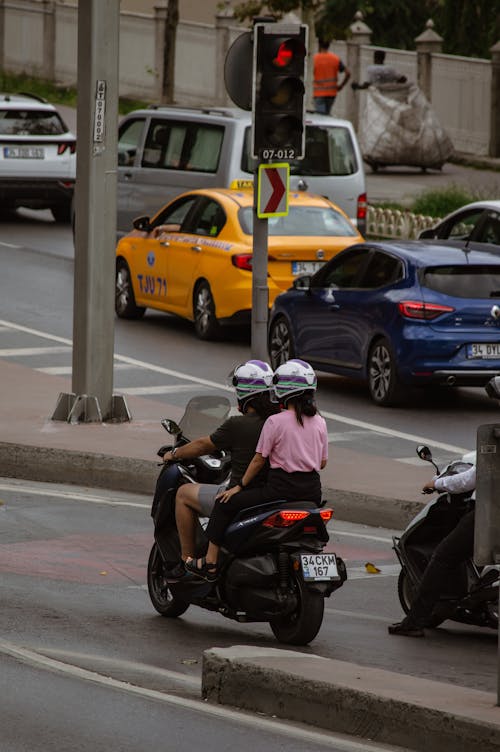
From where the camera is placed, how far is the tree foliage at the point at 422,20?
159 ft

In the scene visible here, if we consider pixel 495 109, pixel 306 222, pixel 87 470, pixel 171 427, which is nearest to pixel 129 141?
pixel 306 222

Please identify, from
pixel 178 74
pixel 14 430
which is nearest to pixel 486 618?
pixel 14 430

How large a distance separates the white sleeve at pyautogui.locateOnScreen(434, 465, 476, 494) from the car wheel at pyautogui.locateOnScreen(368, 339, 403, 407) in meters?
7.51

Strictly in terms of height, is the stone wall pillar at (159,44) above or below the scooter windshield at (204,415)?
above

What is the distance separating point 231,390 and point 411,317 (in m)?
1.91

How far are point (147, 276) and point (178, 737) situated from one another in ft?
48.0

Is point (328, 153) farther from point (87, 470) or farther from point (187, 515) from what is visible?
point (187, 515)

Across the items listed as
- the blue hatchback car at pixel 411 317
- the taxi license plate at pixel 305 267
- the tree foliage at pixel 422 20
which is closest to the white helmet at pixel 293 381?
the blue hatchback car at pixel 411 317

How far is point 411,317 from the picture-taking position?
669 inches

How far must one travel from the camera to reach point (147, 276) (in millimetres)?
21797

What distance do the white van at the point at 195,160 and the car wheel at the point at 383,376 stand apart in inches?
282

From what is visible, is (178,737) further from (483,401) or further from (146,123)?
(146,123)

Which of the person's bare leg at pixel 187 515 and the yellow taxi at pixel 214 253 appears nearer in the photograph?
the person's bare leg at pixel 187 515

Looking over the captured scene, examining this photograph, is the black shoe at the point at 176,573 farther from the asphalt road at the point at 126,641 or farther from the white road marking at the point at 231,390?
the white road marking at the point at 231,390
